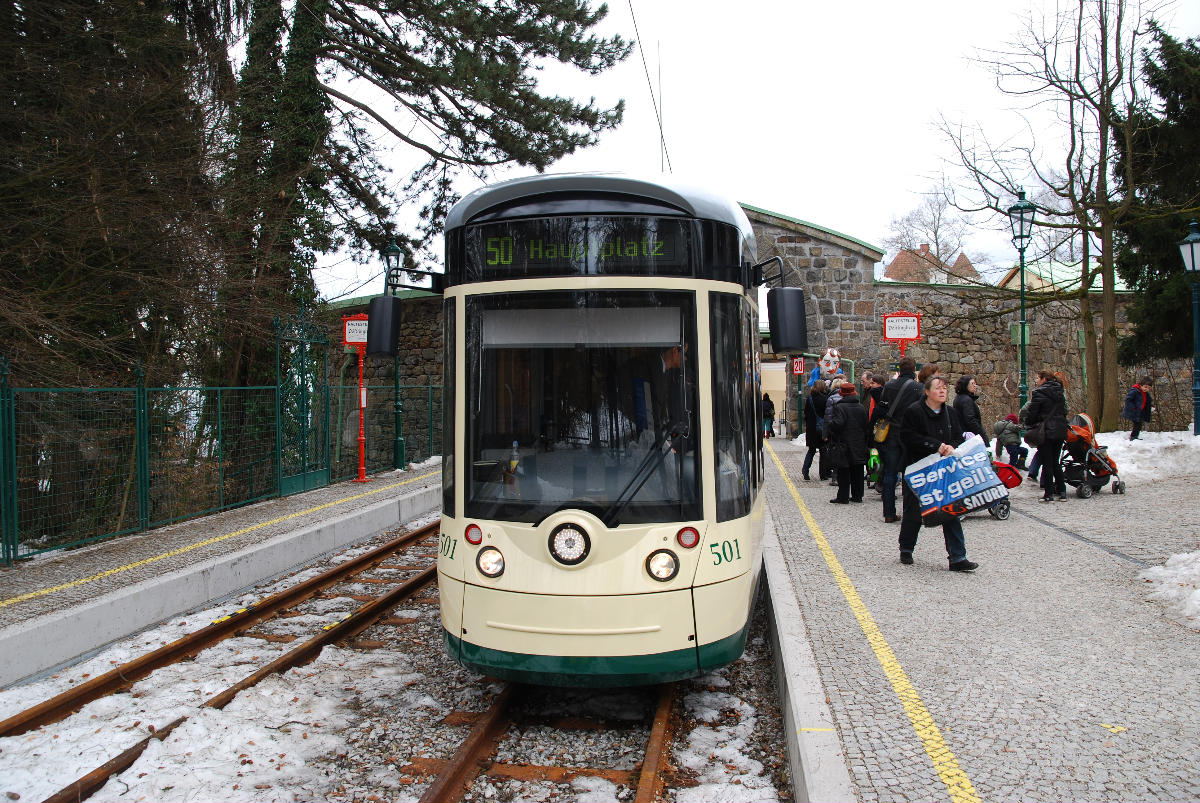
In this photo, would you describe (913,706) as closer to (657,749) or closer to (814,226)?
(657,749)

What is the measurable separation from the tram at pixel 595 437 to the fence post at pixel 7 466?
5.49 metres

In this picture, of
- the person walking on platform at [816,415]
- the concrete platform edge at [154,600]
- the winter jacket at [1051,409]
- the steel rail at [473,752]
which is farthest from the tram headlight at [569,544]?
the person walking on platform at [816,415]

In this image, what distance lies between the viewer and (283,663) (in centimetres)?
555

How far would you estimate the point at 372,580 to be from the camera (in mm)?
8367

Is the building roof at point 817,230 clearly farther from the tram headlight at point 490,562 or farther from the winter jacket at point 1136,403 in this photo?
the tram headlight at point 490,562

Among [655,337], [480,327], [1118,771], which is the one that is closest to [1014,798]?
[1118,771]

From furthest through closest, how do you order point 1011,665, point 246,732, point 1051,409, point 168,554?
point 1051,409, point 168,554, point 1011,665, point 246,732

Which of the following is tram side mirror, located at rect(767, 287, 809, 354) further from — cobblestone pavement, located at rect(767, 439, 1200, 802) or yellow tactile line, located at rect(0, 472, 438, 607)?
yellow tactile line, located at rect(0, 472, 438, 607)

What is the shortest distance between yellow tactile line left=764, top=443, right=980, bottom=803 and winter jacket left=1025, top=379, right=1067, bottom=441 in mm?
4851

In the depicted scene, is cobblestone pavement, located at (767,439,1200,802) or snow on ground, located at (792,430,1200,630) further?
snow on ground, located at (792,430,1200,630)

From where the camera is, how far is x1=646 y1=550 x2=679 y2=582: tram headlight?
4406mm

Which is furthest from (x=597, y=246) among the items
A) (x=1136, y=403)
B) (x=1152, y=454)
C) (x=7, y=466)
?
(x=1136, y=403)

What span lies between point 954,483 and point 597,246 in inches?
166

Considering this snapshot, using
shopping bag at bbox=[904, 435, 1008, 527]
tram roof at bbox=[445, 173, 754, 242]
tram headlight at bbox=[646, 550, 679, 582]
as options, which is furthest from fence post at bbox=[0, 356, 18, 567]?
shopping bag at bbox=[904, 435, 1008, 527]
